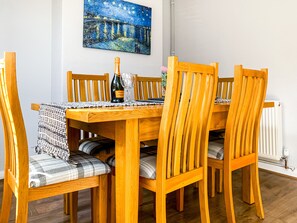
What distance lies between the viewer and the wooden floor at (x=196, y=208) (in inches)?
64.9

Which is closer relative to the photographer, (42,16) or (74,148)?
(74,148)

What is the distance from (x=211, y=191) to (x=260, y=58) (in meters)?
1.58

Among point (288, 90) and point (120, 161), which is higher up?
point (288, 90)

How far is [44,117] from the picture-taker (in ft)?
4.43

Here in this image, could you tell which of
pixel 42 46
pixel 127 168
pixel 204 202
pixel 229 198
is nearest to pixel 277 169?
pixel 229 198

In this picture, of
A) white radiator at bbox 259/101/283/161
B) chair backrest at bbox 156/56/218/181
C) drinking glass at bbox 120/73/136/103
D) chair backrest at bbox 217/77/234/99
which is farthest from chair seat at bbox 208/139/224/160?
white radiator at bbox 259/101/283/161

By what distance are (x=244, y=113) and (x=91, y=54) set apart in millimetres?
1835

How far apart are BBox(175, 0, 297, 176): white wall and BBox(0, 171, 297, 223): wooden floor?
0.63 meters

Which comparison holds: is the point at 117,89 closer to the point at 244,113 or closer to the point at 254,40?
the point at 244,113

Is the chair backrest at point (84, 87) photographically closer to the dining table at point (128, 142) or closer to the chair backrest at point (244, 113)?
the dining table at point (128, 142)

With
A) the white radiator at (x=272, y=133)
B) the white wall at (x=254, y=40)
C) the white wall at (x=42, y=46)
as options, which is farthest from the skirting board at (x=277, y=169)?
the white wall at (x=42, y=46)

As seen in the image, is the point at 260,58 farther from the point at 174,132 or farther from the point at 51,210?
the point at 51,210

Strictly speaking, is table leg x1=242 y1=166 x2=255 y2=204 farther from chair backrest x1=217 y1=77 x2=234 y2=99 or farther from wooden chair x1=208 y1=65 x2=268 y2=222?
chair backrest x1=217 y1=77 x2=234 y2=99

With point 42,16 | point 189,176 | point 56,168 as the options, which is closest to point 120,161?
point 56,168
